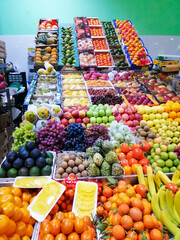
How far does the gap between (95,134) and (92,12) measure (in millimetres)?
7607

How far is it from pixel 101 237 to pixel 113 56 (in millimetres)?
5632

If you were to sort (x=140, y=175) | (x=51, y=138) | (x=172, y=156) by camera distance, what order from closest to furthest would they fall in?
1. (x=140, y=175)
2. (x=172, y=156)
3. (x=51, y=138)

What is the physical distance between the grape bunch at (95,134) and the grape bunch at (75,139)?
0.07 m

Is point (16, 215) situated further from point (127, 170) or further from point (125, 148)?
point (125, 148)

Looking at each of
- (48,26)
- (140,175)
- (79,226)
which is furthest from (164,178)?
(48,26)

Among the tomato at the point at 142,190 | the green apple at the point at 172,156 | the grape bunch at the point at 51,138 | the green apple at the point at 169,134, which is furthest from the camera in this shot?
the green apple at the point at 169,134

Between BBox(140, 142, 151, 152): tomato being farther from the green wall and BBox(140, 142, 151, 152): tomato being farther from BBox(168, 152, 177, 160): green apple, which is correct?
the green wall

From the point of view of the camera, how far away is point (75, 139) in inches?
107

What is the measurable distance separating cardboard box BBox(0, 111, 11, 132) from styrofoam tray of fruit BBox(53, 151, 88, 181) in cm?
214

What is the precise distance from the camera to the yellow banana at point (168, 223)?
5.31ft

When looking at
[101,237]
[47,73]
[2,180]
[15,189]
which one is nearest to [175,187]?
[101,237]

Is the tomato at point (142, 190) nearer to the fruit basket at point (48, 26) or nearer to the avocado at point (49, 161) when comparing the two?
the avocado at point (49, 161)

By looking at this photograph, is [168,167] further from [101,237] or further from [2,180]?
[2,180]

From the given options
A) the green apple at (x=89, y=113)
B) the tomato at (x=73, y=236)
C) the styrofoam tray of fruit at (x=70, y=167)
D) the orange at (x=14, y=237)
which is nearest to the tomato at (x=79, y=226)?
the tomato at (x=73, y=236)
